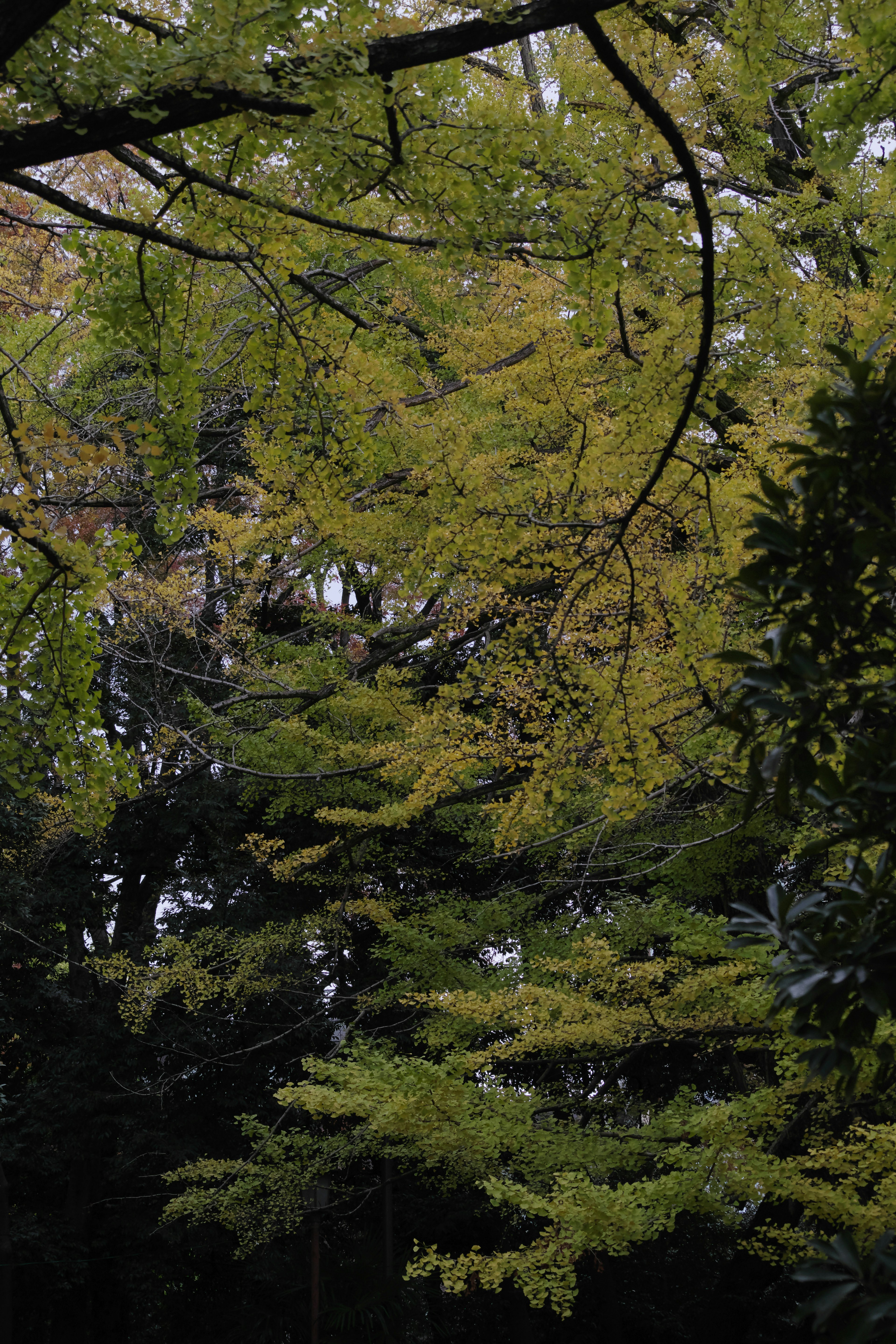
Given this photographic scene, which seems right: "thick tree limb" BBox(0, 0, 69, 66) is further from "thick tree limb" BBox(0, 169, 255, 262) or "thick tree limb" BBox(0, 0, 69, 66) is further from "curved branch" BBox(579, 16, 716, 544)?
"curved branch" BBox(579, 16, 716, 544)

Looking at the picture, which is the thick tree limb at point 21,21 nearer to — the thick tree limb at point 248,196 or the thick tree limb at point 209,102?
the thick tree limb at point 209,102

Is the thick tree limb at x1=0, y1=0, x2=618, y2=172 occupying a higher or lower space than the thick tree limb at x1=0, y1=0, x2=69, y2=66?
higher

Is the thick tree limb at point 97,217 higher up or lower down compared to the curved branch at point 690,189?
higher up

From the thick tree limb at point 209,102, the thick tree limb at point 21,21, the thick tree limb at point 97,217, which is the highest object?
the thick tree limb at point 97,217

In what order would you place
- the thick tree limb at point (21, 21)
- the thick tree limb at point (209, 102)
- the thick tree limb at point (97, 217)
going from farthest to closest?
the thick tree limb at point (97, 217) → the thick tree limb at point (209, 102) → the thick tree limb at point (21, 21)

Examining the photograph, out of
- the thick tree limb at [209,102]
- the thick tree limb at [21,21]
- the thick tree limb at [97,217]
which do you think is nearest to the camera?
the thick tree limb at [21,21]

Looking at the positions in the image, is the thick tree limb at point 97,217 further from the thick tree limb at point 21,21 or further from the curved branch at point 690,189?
the curved branch at point 690,189

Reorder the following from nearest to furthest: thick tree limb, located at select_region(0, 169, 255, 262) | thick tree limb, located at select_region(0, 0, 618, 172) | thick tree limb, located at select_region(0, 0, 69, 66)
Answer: thick tree limb, located at select_region(0, 0, 69, 66) < thick tree limb, located at select_region(0, 0, 618, 172) < thick tree limb, located at select_region(0, 169, 255, 262)

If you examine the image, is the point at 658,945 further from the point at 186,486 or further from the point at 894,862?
the point at 894,862

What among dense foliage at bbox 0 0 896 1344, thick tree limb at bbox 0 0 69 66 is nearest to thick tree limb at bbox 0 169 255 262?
dense foliage at bbox 0 0 896 1344

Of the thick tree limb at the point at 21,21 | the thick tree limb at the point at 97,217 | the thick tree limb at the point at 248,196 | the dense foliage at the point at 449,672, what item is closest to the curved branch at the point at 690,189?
the dense foliage at the point at 449,672

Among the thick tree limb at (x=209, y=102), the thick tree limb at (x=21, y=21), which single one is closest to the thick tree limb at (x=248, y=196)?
the thick tree limb at (x=209, y=102)

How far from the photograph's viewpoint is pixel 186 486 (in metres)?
3.82

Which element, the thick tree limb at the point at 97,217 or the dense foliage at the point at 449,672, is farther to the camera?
the thick tree limb at the point at 97,217
